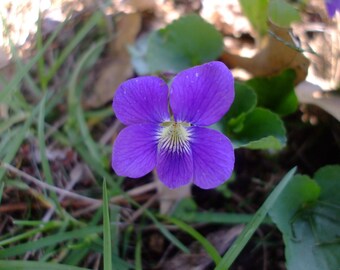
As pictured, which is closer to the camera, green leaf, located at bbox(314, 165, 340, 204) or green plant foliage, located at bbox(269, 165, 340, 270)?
green plant foliage, located at bbox(269, 165, 340, 270)

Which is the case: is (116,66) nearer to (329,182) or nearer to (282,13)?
(282,13)

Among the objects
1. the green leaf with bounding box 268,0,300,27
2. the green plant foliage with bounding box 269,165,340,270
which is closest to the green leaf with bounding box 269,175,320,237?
the green plant foliage with bounding box 269,165,340,270

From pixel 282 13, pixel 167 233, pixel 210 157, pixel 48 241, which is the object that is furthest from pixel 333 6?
pixel 48 241

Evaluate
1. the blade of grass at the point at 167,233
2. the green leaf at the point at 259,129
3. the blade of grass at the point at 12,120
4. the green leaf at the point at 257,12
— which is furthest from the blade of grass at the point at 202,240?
the green leaf at the point at 257,12

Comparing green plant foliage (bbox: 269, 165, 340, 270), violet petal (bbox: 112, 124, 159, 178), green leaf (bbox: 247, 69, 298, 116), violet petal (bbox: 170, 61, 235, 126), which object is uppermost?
violet petal (bbox: 170, 61, 235, 126)

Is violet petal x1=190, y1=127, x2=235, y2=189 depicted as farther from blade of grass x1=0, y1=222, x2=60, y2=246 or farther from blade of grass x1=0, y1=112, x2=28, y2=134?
blade of grass x1=0, y1=112, x2=28, y2=134

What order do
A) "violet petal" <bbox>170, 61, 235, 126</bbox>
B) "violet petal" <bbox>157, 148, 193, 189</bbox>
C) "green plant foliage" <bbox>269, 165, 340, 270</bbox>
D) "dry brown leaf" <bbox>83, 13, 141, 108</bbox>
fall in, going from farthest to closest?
1. "dry brown leaf" <bbox>83, 13, 141, 108</bbox>
2. "green plant foliage" <bbox>269, 165, 340, 270</bbox>
3. "violet petal" <bbox>157, 148, 193, 189</bbox>
4. "violet petal" <bbox>170, 61, 235, 126</bbox>

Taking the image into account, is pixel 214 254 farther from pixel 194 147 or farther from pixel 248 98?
pixel 248 98

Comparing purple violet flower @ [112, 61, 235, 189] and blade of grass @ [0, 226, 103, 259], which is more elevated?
purple violet flower @ [112, 61, 235, 189]
